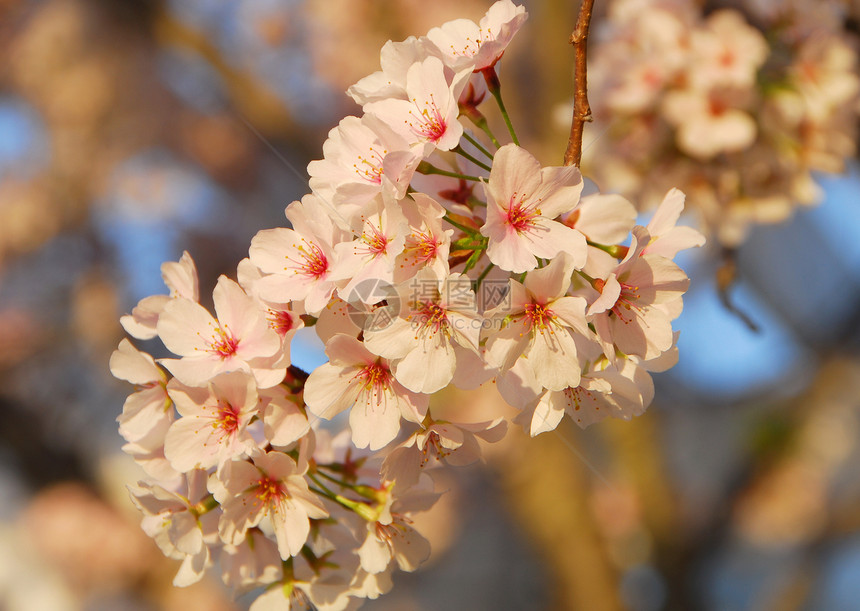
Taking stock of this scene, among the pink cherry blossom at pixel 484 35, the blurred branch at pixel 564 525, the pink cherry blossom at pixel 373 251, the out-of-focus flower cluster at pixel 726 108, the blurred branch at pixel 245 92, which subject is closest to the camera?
the pink cherry blossom at pixel 373 251

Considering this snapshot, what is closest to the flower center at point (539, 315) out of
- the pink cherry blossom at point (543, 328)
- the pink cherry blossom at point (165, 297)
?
the pink cherry blossom at point (543, 328)

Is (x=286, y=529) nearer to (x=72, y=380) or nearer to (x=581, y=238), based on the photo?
(x=581, y=238)

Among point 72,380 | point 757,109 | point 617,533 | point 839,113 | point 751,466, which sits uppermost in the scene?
point 757,109

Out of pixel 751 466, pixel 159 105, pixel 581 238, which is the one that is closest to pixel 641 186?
pixel 581 238

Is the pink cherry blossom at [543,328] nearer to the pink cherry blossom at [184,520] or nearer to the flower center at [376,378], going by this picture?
the flower center at [376,378]

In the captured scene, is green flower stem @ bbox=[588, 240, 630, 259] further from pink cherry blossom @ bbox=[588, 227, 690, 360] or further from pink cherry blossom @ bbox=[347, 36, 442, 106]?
pink cherry blossom @ bbox=[347, 36, 442, 106]

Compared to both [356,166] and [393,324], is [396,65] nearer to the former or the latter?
[356,166]
